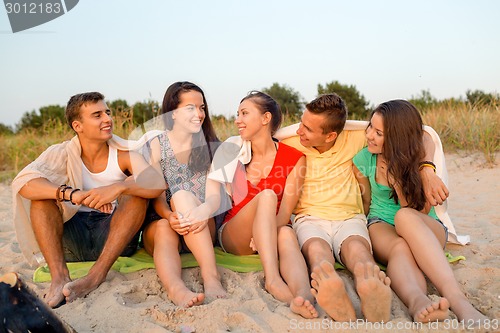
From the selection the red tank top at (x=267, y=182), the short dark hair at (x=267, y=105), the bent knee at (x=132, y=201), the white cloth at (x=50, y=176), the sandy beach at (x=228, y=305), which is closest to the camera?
the sandy beach at (x=228, y=305)

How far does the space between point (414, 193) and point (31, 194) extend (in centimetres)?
226

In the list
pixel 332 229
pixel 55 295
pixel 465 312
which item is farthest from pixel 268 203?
pixel 55 295

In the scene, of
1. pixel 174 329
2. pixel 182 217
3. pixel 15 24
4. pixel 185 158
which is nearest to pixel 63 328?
pixel 174 329

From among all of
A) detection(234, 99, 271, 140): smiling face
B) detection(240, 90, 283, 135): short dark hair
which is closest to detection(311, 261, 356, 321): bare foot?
detection(234, 99, 271, 140): smiling face

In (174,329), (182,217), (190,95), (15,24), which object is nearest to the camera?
(174,329)

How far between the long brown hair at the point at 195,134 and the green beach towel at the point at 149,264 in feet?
2.03

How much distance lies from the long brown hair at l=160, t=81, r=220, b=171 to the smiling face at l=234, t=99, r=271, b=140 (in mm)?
290

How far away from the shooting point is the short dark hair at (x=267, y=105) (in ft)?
11.3

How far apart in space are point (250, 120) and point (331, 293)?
1435 mm

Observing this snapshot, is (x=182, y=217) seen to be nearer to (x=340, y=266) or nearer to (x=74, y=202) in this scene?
(x=74, y=202)

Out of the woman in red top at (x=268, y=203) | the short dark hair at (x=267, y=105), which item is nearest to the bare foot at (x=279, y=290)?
the woman in red top at (x=268, y=203)

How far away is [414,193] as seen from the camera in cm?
296

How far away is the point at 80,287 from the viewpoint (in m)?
2.85

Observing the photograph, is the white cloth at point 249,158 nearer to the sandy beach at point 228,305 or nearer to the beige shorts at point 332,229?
the sandy beach at point 228,305
